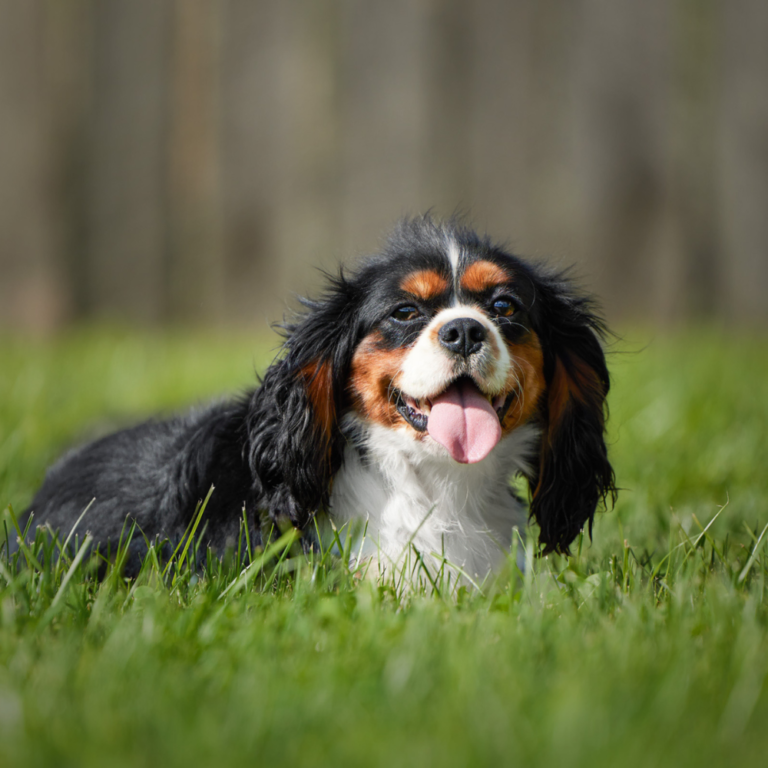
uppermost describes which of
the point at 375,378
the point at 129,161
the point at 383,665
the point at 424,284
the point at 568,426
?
the point at 129,161

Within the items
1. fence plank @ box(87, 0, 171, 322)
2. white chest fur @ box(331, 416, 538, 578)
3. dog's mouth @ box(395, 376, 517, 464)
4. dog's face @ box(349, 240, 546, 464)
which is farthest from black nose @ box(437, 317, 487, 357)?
fence plank @ box(87, 0, 171, 322)

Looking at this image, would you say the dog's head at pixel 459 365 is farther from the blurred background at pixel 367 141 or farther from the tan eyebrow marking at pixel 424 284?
the blurred background at pixel 367 141

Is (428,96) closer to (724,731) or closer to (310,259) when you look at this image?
(310,259)

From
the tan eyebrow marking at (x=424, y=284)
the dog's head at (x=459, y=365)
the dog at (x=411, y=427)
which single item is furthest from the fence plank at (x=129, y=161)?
the tan eyebrow marking at (x=424, y=284)

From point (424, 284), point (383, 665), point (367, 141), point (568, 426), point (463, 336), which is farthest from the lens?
point (367, 141)

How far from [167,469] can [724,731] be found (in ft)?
5.48

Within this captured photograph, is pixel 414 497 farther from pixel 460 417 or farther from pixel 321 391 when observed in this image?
pixel 321 391

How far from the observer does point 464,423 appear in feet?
7.54

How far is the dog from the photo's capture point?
7.57 ft

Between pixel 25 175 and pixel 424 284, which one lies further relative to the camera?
pixel 25 175

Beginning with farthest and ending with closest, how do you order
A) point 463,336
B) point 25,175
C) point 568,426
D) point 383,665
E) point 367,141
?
point 367,141, point 25,175, point 568,426, point 463,336, point 383,665

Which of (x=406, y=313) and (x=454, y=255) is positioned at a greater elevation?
(x=454, y=255)

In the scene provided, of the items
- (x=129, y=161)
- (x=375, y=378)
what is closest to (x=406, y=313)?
(x=375, y=378)

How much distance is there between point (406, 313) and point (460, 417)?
33 centimetres
